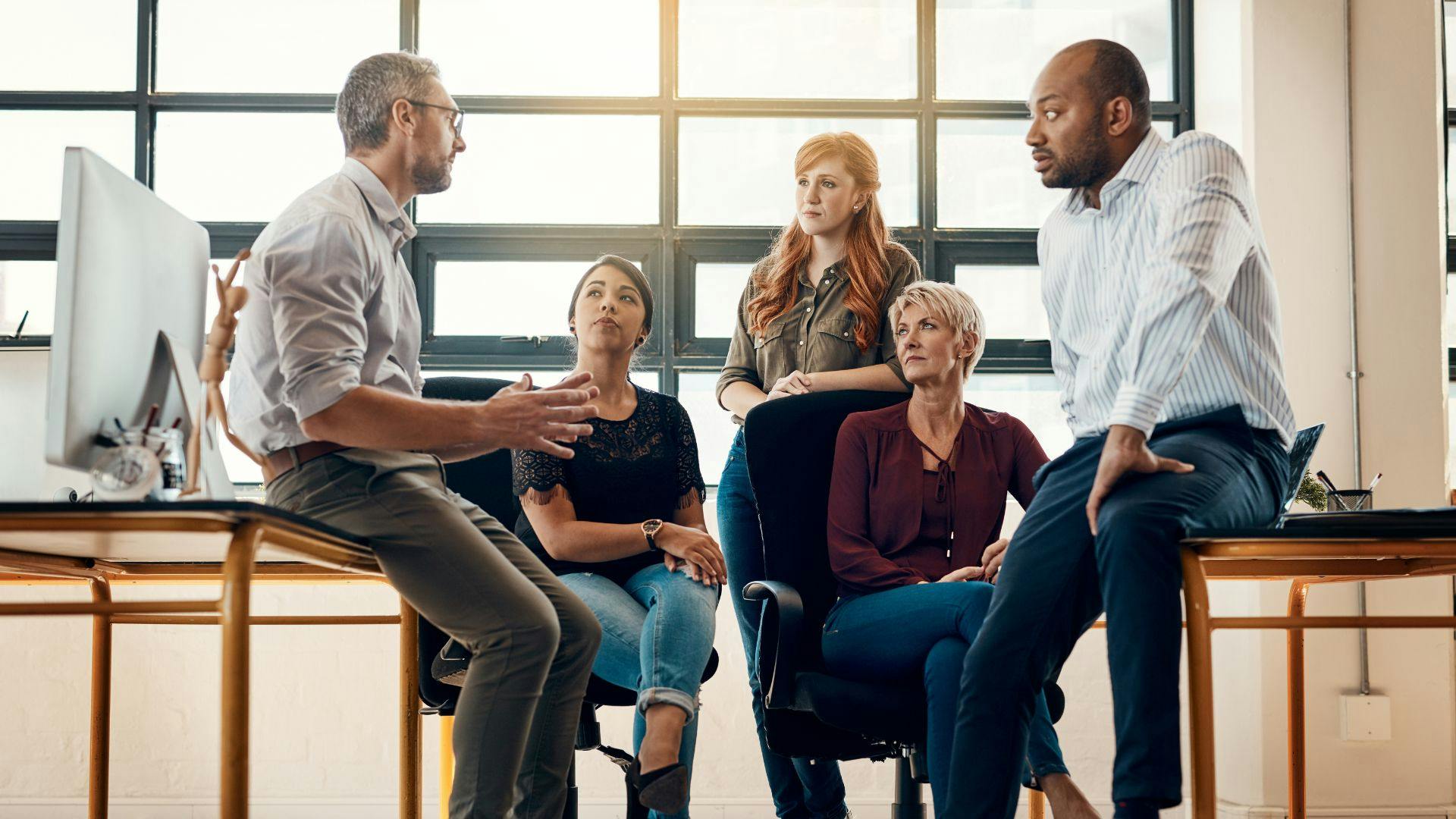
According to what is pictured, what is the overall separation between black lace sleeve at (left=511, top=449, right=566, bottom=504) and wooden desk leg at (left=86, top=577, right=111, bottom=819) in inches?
31.0

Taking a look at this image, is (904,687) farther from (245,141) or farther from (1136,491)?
(245,141)

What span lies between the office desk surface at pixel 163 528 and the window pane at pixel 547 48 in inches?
104

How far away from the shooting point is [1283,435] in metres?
1.82

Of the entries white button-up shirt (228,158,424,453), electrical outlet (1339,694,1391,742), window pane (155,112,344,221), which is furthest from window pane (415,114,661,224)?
electrical outlet (1339,694,1391,742)

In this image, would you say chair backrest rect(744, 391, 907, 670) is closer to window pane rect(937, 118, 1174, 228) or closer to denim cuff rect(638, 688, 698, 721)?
denim cuff rect(638, 688, 698, 721)

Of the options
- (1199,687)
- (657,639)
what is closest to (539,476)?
(657,639)

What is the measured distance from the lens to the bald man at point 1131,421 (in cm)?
160

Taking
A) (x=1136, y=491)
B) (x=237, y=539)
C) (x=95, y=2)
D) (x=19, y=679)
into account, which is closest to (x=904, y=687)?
(x=1136, y=491)

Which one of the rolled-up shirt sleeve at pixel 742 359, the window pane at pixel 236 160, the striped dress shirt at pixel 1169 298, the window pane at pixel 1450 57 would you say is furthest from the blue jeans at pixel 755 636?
the window pane at pixel 1450 57

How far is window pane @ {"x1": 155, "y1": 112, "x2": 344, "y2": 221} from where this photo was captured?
3.99 meters

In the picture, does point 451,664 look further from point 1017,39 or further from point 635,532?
point 1017,39

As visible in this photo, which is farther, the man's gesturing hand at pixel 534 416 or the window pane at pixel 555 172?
the window pane at pixel 555 172

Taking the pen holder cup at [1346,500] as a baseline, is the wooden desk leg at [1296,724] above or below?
below

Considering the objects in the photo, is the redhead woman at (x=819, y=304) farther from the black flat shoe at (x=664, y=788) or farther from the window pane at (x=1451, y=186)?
the window pane at (x=1451, y=186)
